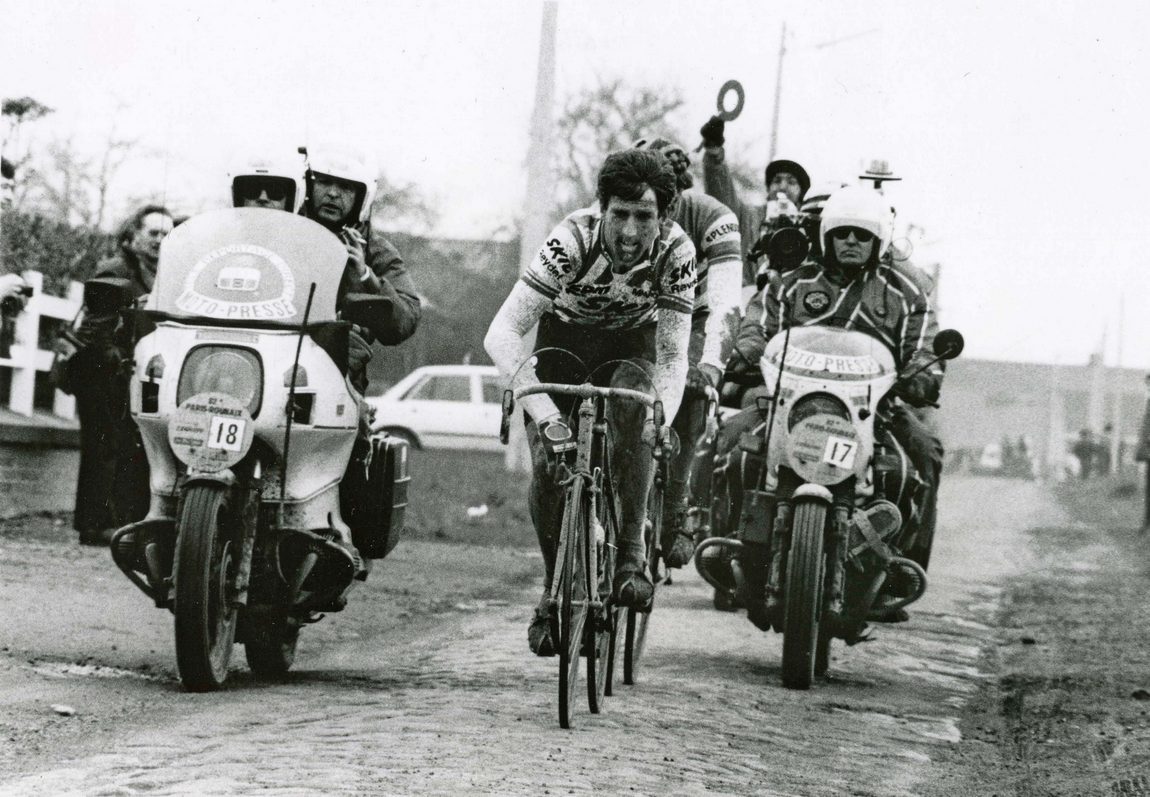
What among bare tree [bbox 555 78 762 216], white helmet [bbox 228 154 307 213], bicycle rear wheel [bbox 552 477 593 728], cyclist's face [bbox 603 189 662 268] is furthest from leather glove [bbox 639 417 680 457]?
bare tree [bbox 555 78 762 216]

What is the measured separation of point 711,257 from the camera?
331 inches

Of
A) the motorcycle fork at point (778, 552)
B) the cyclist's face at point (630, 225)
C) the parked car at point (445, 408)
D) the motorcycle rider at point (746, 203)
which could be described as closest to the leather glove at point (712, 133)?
the motorcycle rider at point (746, 203)

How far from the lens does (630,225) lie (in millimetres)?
6750

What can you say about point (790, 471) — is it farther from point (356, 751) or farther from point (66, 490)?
point (66, 490)

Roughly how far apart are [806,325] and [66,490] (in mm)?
7002

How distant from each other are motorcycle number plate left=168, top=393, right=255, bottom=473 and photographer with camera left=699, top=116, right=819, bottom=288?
3.38 meters

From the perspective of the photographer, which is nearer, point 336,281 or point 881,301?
point 336,281

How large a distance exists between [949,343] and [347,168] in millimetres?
2768

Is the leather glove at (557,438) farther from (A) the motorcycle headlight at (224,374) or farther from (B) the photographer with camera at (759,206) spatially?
(B) the photographer with camera at (759,206)

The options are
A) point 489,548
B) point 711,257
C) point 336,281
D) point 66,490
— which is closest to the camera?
point 336,281

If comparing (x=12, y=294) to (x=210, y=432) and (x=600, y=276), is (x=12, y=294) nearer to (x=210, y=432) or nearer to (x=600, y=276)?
(x=210, y=432)

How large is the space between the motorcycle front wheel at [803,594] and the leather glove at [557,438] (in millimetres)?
1777

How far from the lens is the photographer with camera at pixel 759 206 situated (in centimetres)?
1031

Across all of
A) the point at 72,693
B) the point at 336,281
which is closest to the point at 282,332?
the point at 336,281
